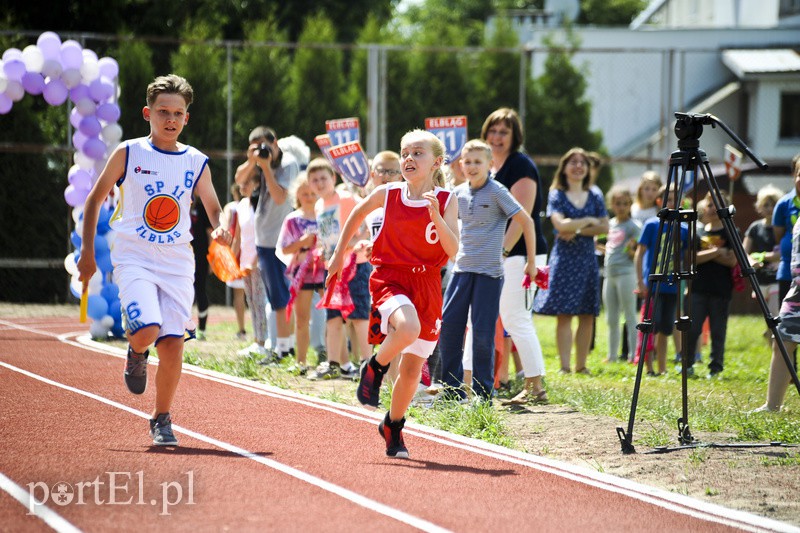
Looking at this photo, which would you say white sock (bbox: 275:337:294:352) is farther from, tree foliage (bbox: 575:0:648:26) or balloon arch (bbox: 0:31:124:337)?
tree foliage (bbox: 575:0:648:26)

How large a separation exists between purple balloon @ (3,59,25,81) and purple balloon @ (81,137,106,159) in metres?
1.09

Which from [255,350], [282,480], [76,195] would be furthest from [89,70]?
[282,480]

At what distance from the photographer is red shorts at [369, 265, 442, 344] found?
6.28m

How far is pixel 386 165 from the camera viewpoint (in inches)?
348

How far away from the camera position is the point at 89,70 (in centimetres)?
1307

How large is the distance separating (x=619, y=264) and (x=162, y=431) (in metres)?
6.78

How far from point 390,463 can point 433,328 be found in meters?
0.83

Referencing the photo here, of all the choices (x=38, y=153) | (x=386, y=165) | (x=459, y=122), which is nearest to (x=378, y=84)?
(x=38, y=153)

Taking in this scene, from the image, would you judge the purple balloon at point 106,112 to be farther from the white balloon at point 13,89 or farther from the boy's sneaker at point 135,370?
the boy's sneaker at point 135,370

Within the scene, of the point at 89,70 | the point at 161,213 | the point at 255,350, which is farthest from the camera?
the point at 89,70

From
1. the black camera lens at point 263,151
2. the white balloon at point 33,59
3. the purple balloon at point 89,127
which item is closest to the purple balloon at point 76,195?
the purple balloon at point 89,127

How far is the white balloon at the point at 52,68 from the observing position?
12680 millimetres

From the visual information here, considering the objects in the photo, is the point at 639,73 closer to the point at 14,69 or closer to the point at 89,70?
the point at 89,70

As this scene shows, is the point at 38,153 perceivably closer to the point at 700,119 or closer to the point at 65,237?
the point at 65,237
